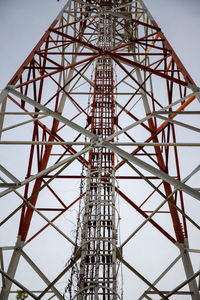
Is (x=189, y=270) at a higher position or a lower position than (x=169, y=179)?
lower

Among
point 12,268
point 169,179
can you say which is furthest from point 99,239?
point 12,268

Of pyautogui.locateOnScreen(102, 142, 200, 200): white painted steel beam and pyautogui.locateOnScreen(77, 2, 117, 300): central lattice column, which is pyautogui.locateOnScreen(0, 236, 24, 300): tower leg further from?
pyautogui.locateOnScreen(102, 142, 200, 200): white painted steel beam

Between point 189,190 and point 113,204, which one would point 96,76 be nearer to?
point 113,204

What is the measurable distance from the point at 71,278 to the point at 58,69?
532 cm

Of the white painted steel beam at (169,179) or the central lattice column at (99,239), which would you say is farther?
the central lattice column at (99,239)

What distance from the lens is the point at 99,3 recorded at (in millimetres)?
12156

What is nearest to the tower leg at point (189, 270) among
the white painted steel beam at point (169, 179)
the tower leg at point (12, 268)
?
the white painted steel beam at point (169, 179)

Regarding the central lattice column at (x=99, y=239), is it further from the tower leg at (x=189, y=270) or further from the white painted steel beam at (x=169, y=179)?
the tower leg at (x=189, y=270)

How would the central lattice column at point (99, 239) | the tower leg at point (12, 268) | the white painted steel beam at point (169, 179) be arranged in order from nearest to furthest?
the white painted steel beam at point (169, 179)
the central lattice column at point (99, 239)
the tower leg at point (12, 268)

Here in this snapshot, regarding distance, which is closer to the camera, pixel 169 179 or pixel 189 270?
pixel 169 179

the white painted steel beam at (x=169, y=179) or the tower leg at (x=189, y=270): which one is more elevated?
the white painted steel beam at (x=169, y=179)

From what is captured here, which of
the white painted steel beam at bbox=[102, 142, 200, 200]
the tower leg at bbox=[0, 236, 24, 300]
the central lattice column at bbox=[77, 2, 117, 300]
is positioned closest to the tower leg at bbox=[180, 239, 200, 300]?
the central lattice column at bbox=[77, 2, 117, 300]

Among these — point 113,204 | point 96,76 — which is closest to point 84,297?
point 113,204

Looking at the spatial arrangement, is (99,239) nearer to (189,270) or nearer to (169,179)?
(169,179)
